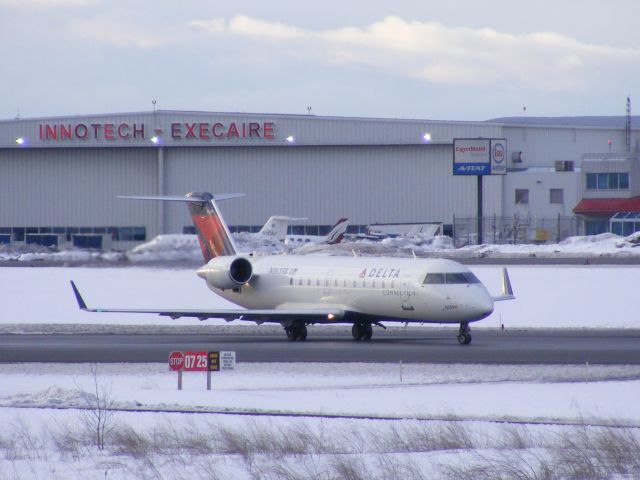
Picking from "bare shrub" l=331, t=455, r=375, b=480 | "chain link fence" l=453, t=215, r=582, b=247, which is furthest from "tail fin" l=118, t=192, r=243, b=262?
"chain link fence" l=453, t=215, r=582, b=247

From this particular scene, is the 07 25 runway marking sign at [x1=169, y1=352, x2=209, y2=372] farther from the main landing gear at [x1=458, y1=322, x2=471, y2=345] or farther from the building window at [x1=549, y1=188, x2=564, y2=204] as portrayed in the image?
the building window at [x1=549, y1=188, x2=564, y2=204]

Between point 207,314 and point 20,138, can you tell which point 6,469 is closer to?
point 207,314

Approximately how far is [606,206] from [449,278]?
53300 millimetres

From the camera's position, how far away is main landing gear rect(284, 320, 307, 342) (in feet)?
104

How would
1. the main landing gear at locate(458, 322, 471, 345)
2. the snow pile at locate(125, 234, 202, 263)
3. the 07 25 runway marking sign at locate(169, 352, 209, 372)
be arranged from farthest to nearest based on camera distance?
the snow pile at locate(125, 234, 202, 263) < the main landing gear at locate(458, 322, 471, 345) < the 07 25 runway marking sign at locate(169, 352, 209, 372)

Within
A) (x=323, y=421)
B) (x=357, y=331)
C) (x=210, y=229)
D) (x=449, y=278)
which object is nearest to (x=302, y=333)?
(x=357, y=331)

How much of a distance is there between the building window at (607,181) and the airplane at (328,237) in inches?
747

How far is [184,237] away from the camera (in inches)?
1638

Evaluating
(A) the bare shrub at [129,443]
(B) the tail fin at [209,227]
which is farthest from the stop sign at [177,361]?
(B) the tail fin at [209,227]

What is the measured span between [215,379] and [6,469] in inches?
389

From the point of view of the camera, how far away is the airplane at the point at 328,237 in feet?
231

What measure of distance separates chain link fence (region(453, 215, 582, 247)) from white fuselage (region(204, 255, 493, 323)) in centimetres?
4088

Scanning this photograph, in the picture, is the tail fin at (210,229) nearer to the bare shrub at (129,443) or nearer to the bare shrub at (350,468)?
the bare shrub at (129,443)

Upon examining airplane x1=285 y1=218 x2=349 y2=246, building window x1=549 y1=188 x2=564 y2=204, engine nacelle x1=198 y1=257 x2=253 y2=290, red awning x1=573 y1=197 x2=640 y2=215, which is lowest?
airplane x1=285 y1=218 x2=349 y2=246
